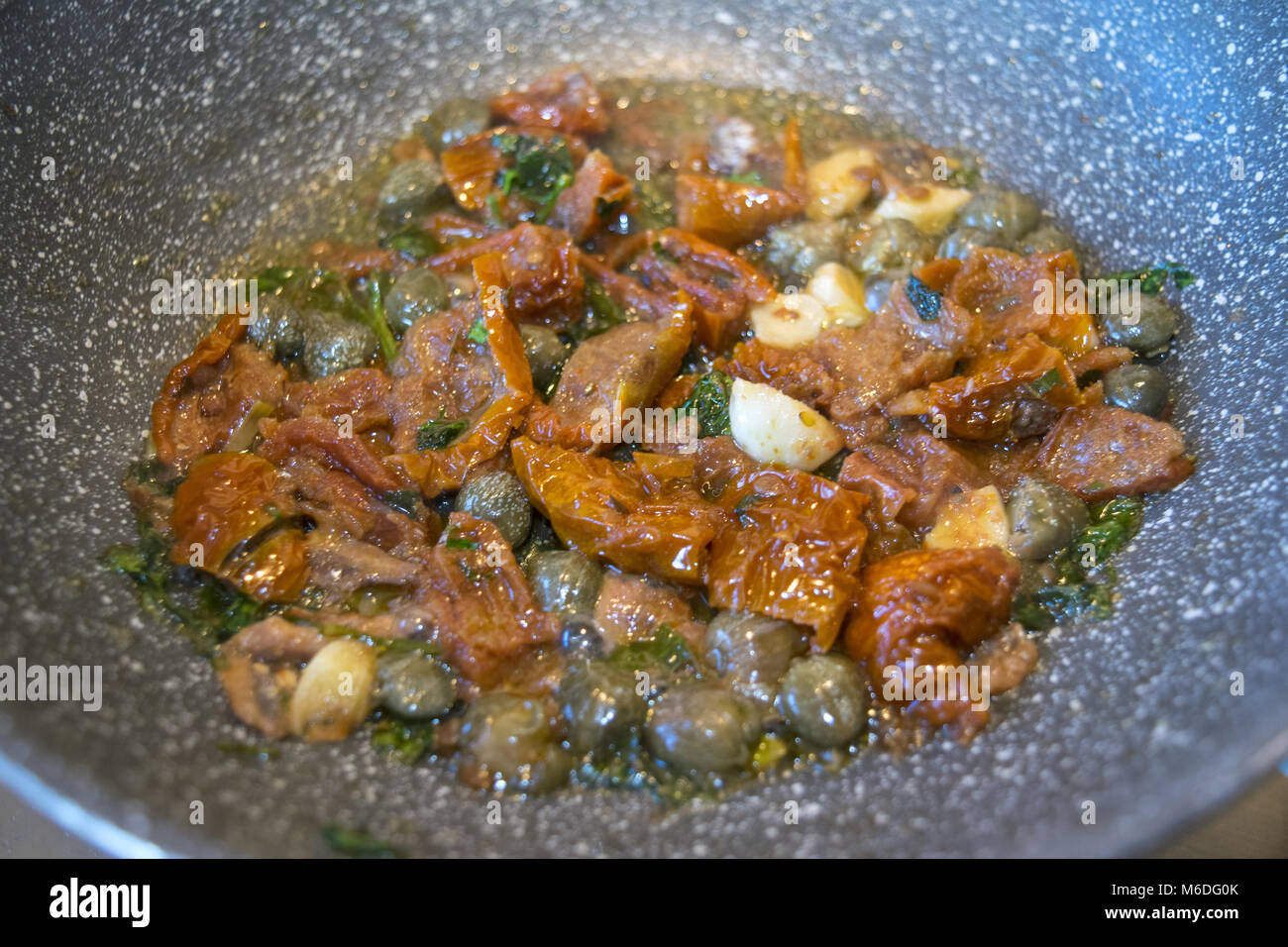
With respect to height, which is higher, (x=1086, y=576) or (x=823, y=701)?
(x=1086, y=576)

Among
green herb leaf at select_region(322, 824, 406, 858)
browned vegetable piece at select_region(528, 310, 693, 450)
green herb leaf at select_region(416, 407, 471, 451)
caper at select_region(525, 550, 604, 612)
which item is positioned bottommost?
green herb leaf at select_region(322, 824, 406, 858)

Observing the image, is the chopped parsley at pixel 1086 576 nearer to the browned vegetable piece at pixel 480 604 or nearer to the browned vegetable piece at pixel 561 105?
the browned vegetable piece at pixel 480 604

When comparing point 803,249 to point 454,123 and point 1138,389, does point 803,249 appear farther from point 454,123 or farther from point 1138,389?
point 454,123

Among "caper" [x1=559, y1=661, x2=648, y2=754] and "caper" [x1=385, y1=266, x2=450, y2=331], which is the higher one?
"caper" [x1=385, y1=266, x2=450, y2=331]

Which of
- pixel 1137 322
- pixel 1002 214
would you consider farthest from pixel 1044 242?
pixel 1137 322

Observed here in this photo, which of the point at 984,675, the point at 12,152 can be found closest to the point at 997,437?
the point at 984,675

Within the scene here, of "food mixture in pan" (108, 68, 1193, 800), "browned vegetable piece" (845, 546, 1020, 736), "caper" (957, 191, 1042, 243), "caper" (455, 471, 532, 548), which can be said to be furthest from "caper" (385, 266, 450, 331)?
"caper" (957, 191, 1042, 243)

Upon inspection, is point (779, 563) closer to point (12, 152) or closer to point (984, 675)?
point (984, 675)

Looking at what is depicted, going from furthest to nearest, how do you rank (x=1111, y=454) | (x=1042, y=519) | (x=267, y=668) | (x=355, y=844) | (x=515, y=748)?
1. (x=1111, y=454)
2. (x=1042, y=519)
3. (x=267, y=668)
4. (x=515, y=748)
5. (x=355, y=844)

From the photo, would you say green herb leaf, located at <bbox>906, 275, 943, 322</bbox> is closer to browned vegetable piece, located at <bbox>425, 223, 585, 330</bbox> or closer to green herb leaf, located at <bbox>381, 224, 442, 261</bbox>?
browned vegetable piece, located at <bbox>425, 223, 585, 330</bbox>
